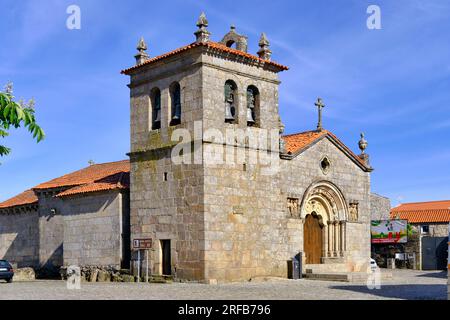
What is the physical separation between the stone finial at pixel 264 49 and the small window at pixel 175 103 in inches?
157

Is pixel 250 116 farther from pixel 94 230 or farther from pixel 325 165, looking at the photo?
pixel 94 230

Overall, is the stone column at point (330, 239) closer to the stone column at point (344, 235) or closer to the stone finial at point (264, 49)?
the stone column at point (344, 235)

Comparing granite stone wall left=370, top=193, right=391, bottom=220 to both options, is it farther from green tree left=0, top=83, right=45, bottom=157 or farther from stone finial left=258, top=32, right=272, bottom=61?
green tree left=0, top=83, right=45, bottom=157

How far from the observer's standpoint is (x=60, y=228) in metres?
32.1

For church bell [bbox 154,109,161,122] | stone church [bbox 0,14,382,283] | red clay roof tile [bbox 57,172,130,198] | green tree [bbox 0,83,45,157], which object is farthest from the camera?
red clay roof tile [bbox 57,172,130,198]

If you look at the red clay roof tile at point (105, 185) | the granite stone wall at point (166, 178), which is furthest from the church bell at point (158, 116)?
the red clay roof tile at point (105, 185)

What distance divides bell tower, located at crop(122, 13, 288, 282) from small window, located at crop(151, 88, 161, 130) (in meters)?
0.04

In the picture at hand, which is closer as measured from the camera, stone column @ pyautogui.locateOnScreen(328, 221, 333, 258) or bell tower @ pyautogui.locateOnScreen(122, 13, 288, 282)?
bell tower @ pyautogui.locateOnScreen(122, 13, 288, 282)

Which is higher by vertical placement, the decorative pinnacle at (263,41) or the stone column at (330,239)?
Answer: the decorative pinnacle at (263,41)

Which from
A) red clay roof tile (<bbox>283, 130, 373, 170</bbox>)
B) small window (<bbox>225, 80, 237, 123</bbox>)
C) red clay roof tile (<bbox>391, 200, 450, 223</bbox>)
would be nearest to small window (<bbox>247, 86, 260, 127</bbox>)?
small window (<bbox>225, 80, 237, 123</bbox>)

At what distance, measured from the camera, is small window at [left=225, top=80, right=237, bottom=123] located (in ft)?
83.1

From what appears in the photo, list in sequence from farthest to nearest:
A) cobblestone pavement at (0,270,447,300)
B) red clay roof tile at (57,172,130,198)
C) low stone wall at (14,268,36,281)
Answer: low stone wall at (14,268,36,281)
red clay roof tile at (57,172,130,198)
cobblestone pavement at (0,270,447,300)

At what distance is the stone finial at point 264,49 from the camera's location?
27.0 meters
